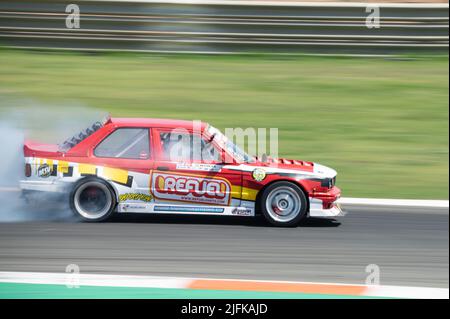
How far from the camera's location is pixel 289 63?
14.4 metres

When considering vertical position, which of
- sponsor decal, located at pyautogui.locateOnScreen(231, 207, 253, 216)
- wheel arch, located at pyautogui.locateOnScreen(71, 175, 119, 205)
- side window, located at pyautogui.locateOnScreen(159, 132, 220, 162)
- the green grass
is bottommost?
sponsor decal, located at pyautogui.locateOnScreen(231, 207, 253, 216)

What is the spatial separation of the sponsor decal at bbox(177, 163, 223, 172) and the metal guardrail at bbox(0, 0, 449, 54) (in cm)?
569

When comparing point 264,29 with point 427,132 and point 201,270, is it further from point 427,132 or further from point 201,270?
point 201,270

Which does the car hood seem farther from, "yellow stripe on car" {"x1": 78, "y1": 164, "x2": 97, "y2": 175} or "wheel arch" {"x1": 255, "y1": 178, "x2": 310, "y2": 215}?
"yellow stripe on car" {"x1": 78, "y1": 164, "x2": 97, "y2": 175}

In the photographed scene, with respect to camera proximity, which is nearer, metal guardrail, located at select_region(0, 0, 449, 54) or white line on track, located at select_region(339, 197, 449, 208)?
white line on track, located at select_region(339, 197, 449, 208)

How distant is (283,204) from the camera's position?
28.3 feet

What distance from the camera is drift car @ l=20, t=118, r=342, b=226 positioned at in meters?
8.53

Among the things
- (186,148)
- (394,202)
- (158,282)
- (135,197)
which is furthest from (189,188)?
(394,202)

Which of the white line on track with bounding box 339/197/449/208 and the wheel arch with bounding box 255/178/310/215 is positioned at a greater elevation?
the wheel arch with bounding box 255/178/310/215

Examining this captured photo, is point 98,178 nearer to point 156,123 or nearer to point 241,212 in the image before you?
point 156,123

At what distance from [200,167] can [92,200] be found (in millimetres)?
1268

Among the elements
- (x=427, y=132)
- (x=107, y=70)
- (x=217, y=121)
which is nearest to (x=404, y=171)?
(x=427, y=132)

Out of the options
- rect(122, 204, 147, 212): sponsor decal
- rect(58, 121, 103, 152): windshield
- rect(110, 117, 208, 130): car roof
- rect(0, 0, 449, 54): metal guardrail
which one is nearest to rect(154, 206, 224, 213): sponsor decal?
rect(122, 204, 147, 212): sponsor decal
